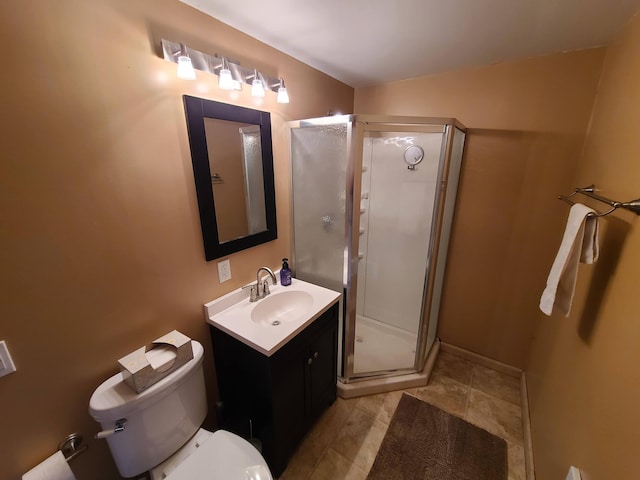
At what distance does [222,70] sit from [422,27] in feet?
3.18

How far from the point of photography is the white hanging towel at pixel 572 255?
891mm

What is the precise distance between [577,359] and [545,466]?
0.60 m

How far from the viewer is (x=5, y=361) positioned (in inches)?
31.8

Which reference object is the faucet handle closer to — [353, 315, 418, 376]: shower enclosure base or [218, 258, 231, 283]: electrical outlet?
[218, 258, 231, 283]: electrical outlet

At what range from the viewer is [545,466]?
4.02 ft

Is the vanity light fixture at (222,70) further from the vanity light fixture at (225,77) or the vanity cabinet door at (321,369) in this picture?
the vanity cabinet door at (321,369)

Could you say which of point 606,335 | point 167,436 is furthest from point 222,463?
point 606,335

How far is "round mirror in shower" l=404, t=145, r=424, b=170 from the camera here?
6.74ft

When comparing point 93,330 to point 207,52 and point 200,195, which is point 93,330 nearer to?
point 200,195

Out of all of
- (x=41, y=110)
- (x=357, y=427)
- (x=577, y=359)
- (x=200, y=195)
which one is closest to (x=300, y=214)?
(x=200, y=195)

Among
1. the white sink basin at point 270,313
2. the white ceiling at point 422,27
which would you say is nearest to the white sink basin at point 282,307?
the white sink basin at point 270,313

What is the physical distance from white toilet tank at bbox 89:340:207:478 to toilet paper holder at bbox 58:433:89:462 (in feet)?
0.49

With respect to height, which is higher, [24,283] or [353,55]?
[353,55]

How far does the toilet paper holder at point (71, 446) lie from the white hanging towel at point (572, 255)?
6.18ft
